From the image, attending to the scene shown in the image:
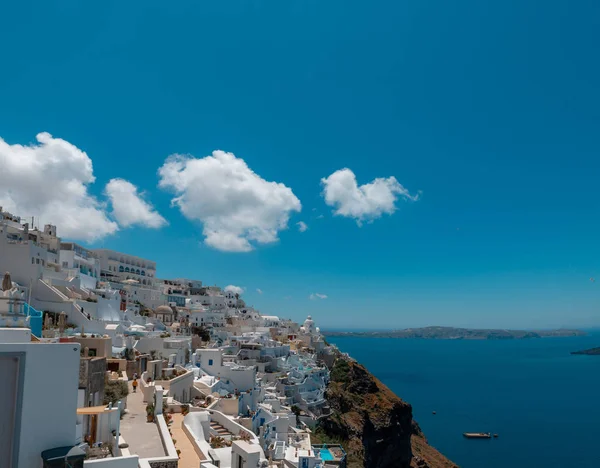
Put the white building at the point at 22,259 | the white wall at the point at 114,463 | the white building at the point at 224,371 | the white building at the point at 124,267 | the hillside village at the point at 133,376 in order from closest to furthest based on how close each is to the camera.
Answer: the hillside village at the point at 133,376, the white wall at the point at 114,463, the white building at the point at 22,259, the white building at the point at 224,371, the white building at the point at 124,267

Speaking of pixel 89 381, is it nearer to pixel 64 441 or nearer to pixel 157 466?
pixel 157 466

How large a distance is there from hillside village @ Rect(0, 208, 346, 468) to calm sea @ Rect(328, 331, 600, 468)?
919 inches

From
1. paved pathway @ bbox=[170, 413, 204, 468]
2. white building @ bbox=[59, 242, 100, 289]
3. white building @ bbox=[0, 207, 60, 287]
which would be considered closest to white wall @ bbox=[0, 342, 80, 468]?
paved pathway @ bbox=[170, 413, 204, 468]

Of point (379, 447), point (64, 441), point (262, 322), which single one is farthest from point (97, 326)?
point (262, 322)

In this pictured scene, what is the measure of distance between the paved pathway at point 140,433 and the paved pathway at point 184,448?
31 centimetres

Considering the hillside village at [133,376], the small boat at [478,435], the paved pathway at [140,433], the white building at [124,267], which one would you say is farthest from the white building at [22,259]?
the small boat at [478,435]

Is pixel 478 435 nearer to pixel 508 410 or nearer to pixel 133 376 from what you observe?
pixel 508 410

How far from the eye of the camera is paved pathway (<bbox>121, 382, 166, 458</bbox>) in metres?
13.8

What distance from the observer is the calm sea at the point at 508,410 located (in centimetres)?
5531

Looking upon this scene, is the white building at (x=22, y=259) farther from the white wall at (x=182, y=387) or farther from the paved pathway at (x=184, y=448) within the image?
the paved pathway at (x=184, y=448)

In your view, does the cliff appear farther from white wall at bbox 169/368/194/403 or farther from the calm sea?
white wall at bbox 169/368/194/403

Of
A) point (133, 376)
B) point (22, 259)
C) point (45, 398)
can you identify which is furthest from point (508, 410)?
point (45, 398)

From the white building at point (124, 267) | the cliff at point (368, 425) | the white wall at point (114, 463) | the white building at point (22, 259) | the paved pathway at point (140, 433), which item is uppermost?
the white building at point (124, 267)

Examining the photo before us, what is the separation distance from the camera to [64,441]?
23.9ft
